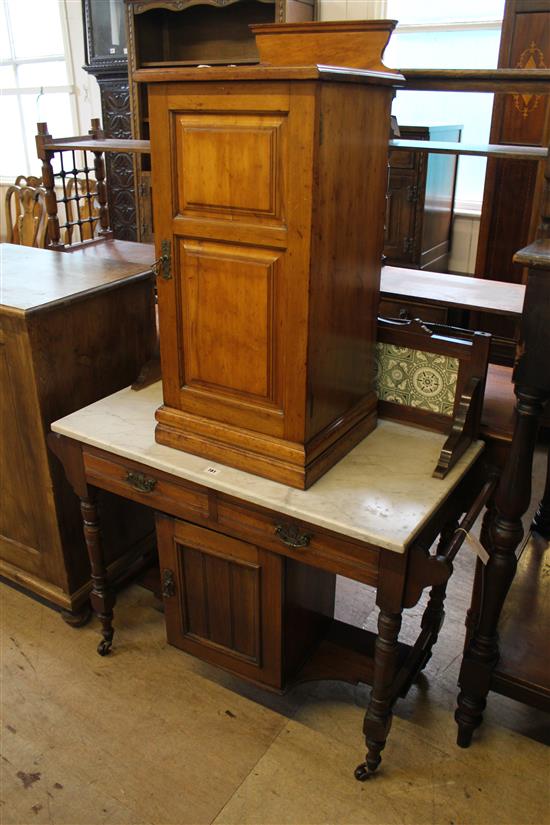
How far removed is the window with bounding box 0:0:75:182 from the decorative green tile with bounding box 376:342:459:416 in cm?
509

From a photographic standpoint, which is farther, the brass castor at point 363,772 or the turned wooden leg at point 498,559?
the brass castor at point 363,772

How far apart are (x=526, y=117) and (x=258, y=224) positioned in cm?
274

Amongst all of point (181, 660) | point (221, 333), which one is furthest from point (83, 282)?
point (181, 660)

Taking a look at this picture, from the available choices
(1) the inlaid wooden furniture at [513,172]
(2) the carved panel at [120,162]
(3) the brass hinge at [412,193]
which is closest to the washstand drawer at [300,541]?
(1) the inlaid wooden furniture at [513,172]

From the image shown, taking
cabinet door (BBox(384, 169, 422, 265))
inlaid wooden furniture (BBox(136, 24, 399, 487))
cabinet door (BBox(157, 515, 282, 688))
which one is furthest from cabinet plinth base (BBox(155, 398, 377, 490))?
cabinet door (BBox(384, 169, 422, 265))

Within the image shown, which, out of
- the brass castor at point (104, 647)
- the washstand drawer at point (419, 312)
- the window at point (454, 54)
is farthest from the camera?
the window at point (454, 54)

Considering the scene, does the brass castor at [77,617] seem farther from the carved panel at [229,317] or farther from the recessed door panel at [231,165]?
the recessed door panel at [231,165]

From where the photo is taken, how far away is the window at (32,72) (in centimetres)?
594

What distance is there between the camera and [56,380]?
2006mm

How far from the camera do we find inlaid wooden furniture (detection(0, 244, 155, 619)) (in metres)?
1.96

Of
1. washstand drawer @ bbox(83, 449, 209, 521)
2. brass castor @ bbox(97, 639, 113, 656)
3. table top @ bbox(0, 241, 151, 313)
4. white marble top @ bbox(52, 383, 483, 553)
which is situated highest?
table top @ bbox(0, 241, 151, 313)

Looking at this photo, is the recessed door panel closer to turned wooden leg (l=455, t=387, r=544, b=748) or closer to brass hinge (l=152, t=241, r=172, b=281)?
brass hinge (l=152, t=241, r=172, b=281)

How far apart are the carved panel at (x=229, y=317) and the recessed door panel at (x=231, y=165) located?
0.27ft

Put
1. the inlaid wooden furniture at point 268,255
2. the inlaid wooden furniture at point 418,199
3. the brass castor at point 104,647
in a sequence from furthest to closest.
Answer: the inlaid wooden furniture at point 418,199
the brass castor at point 104,647
the inlaid wooden furniture at point 268,255
